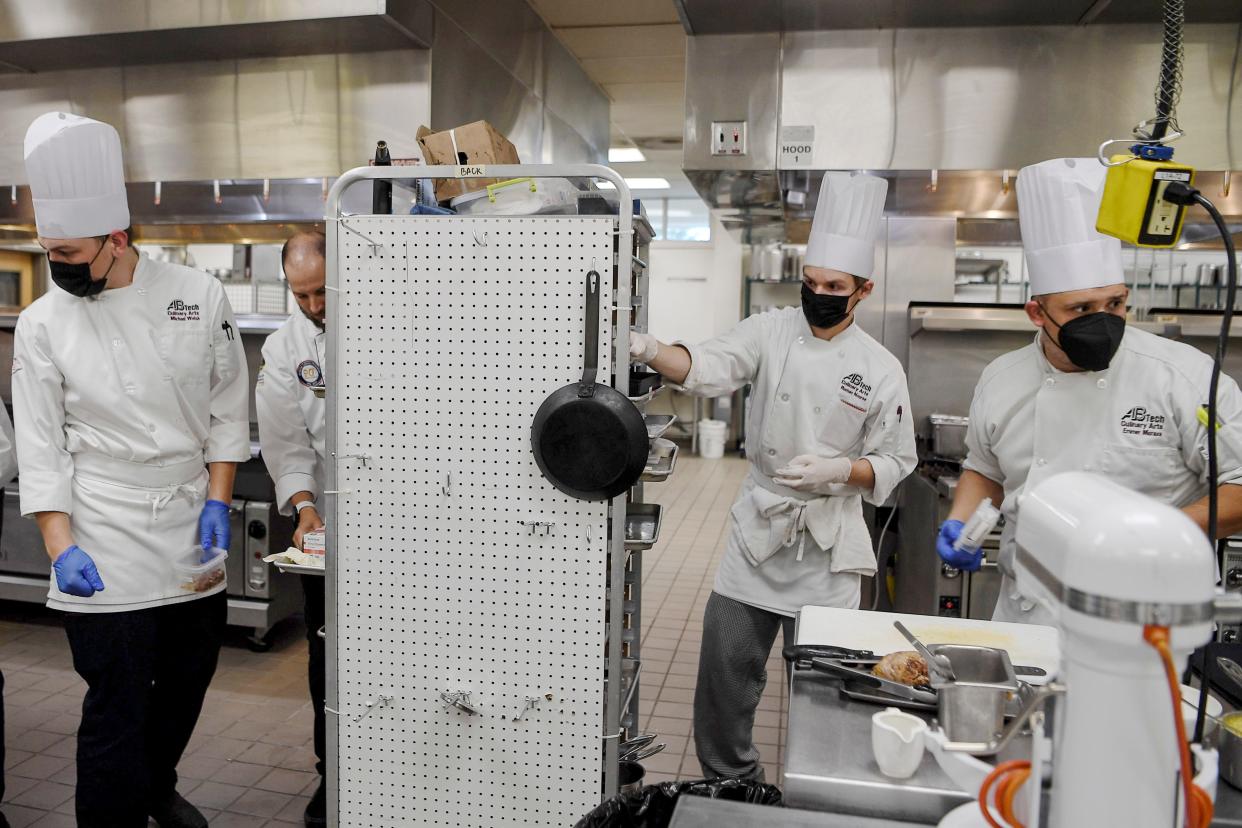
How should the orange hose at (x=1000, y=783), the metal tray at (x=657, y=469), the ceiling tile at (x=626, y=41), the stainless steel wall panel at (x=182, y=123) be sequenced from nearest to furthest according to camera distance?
1. the orange hose at (x=1000, y=783)
2. the metal tray at (x=657, y=469)
3. the stainless steel wall panel at (x=182, y=123)
4. the ceiling tile at (x=626, y=41)

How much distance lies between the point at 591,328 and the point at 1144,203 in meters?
0.92

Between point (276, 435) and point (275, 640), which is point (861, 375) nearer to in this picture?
point (276, 435)

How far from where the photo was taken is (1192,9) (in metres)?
3.32

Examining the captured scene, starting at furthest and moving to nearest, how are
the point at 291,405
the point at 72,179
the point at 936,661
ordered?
the point at 291,405
the point at 72,179
the point at 936,661

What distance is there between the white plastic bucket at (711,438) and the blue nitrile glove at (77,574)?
819cm

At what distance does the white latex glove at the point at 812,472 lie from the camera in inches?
88.1

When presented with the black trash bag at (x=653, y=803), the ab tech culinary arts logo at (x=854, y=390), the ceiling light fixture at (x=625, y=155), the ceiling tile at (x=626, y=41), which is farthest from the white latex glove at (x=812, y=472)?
the ceiling light fixture at (x=625, y=155)

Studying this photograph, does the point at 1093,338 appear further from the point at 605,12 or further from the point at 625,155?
the point at 625,155

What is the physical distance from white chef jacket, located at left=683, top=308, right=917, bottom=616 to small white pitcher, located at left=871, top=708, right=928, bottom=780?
1.23 m

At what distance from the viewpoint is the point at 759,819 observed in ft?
3.56

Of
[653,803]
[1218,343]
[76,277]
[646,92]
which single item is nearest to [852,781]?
[653,803]

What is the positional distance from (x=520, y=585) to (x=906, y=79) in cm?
284

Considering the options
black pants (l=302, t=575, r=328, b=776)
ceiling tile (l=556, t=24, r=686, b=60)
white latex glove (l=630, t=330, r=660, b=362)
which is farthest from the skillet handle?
ceiling tile (l=556, t=24, r=686, b=60)

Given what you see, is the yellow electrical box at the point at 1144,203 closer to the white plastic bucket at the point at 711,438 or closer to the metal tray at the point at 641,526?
the metal tray at the point at 641,526
